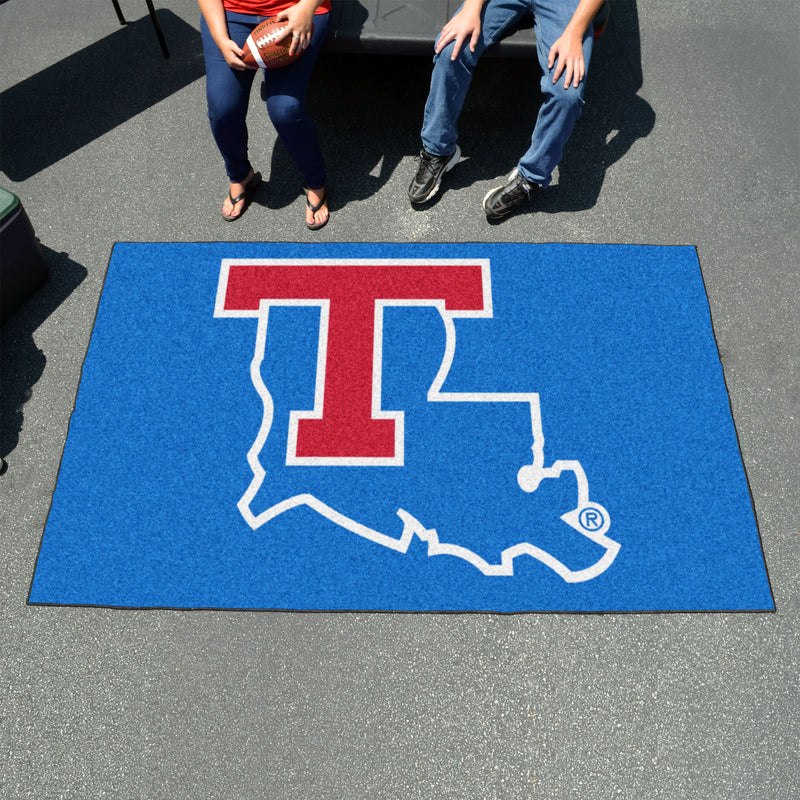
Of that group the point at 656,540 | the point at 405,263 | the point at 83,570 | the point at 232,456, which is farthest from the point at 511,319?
the point at 83,570

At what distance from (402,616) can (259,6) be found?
6.21ft

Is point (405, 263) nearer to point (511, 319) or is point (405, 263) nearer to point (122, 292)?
point (511, 319)

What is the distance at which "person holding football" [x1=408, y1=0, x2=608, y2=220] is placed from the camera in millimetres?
2270

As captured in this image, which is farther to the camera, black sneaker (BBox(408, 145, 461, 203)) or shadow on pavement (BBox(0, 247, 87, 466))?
black sneaker (BBox(408, 145, 461, 203))

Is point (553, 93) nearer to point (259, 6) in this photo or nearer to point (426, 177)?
point (426, 177)

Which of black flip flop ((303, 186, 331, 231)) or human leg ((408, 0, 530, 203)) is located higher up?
human leg ((408, 0, 530, 203))

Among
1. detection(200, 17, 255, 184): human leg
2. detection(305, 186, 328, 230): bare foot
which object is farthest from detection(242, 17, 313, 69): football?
detection(305, 186, 328, 230): bare foot

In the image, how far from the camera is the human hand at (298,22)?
216cm

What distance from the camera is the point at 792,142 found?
2797mm

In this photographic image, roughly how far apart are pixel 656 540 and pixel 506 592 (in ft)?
1.49

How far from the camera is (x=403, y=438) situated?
7.09 feet

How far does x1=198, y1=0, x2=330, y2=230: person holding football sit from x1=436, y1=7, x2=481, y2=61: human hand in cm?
39

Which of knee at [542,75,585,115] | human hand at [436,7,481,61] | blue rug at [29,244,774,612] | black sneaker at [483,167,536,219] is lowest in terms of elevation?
blue rug at [29,244,774,612]

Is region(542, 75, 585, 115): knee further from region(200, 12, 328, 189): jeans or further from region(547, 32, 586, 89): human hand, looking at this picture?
region(200, 12, 328, 189): jeans
